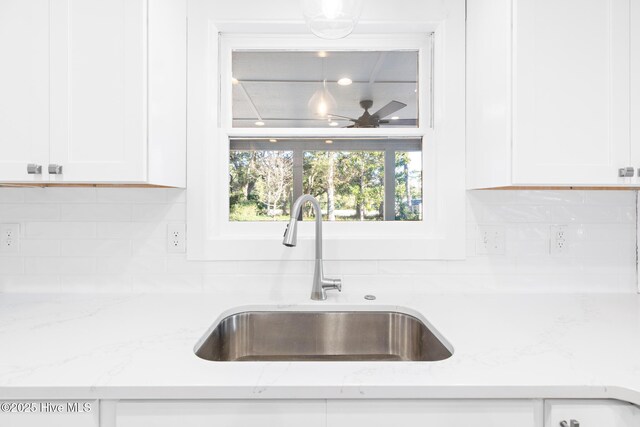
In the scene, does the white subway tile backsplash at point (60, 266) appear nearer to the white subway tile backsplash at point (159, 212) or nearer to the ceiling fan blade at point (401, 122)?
the white subway tile backsplash at point (159, 212)

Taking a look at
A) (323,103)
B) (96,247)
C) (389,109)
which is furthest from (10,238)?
(389,109)

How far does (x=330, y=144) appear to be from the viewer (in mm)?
1727

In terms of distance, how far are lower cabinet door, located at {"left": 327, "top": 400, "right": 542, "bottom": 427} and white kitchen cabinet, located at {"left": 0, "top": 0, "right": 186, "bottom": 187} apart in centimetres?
96

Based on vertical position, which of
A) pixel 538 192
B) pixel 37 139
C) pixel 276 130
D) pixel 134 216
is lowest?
pixel 134 216

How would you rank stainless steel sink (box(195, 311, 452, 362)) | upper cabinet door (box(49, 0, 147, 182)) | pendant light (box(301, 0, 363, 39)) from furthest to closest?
1. stainless steel sink (box(195, 311, 452, 362))
2. upper cabinet door (box(49, 0, 147, 182))
3. pendant light (box(301, 0, 363, 39))

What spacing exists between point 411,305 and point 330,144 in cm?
81

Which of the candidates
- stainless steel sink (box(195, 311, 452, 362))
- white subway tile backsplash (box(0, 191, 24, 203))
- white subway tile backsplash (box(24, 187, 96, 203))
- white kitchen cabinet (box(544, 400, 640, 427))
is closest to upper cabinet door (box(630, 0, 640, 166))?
white kitchen cabinet (box(544, 400, 640, 427))

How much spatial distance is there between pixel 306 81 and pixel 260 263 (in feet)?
2.85

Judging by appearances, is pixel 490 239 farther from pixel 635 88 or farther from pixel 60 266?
pixel 60 266

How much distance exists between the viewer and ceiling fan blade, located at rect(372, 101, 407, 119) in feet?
5.61

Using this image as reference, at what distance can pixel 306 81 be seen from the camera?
5.64ft

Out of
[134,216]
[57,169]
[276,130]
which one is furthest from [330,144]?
[57,169]

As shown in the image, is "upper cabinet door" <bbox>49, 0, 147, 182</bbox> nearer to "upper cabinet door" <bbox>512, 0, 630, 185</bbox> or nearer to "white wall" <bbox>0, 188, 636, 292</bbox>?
"white wall" <bbox>0, 188, 636, 292</bbox>

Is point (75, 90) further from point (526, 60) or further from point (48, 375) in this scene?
point (526, 60)
